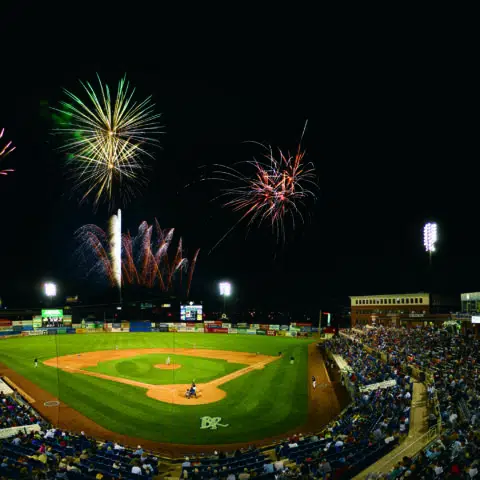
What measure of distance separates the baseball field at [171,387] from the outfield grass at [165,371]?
0.09 meters

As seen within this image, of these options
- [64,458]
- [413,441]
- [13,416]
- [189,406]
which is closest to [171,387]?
[189,406]

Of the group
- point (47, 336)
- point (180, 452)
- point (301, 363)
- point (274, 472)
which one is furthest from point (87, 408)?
point (47, 336)

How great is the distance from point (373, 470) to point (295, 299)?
11786cm

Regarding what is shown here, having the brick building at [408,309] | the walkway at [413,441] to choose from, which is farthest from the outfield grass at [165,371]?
the brick building at [408,309]

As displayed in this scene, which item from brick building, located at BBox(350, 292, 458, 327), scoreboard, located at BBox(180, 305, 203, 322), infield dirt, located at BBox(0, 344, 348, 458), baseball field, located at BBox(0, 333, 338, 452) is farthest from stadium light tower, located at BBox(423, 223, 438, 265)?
scoreboard, located at BBox(180, 305, 203, 322)

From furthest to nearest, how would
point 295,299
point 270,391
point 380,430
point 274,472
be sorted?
point 295,299 < point 270,391 < point 380,430 < point 274,472

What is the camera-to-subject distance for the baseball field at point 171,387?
23188 millimetres

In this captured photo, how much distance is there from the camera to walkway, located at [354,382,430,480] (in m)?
13.7

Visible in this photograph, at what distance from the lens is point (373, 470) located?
44.1 feet

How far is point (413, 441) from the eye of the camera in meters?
16.1

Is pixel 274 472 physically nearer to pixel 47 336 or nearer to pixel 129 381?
pixel 129 381

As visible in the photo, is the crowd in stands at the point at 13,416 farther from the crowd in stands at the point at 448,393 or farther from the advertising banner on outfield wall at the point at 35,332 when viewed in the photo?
the advertising banner on outfield wall at the point at 35,332

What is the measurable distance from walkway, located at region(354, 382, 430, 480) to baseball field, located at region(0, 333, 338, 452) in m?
6.99

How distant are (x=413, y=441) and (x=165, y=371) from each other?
28092 millimetres
